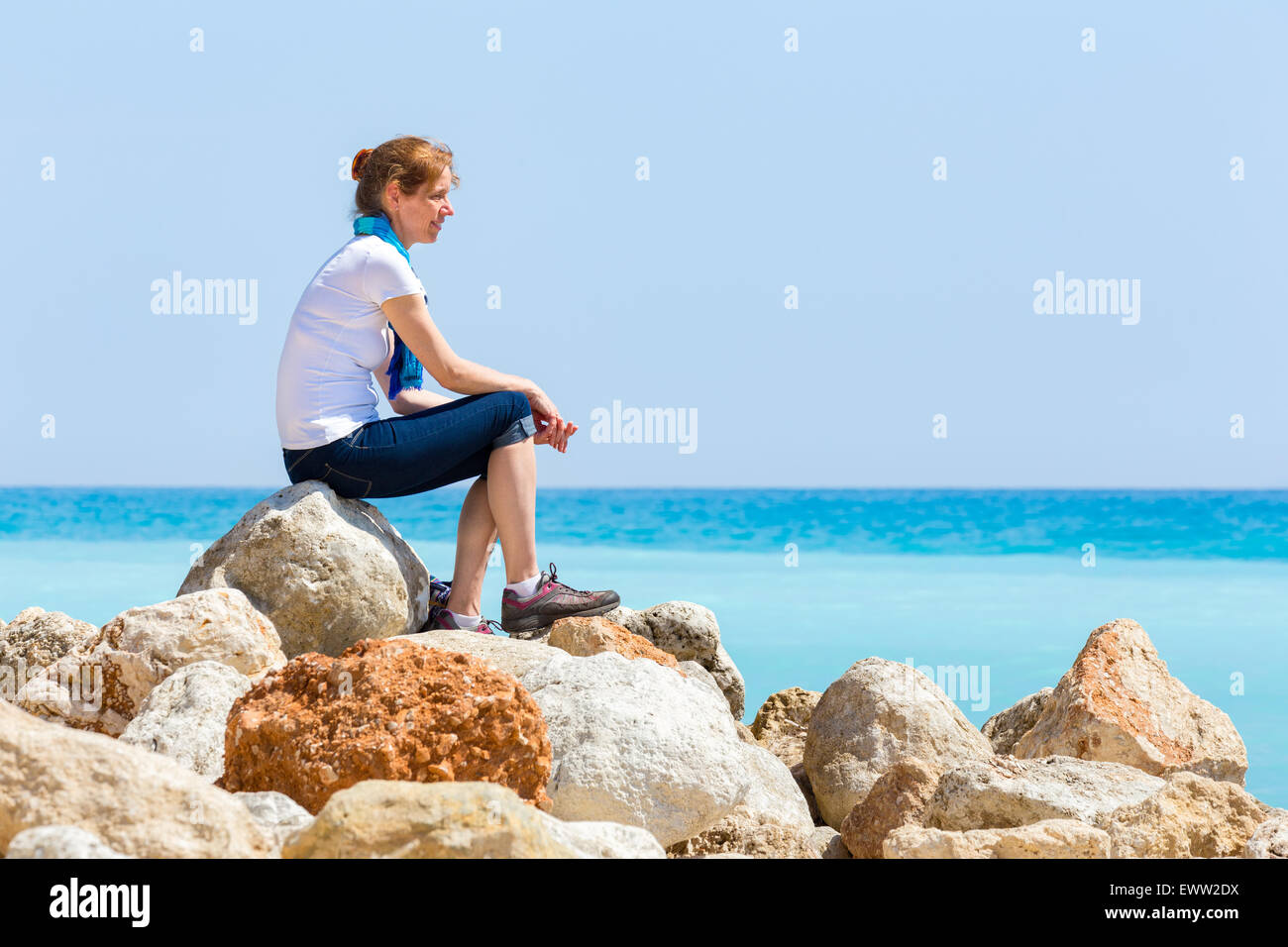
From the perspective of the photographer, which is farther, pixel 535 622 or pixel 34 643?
pixel 535 622

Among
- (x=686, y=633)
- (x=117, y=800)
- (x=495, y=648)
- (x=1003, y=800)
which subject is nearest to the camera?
(x=117, y=800)

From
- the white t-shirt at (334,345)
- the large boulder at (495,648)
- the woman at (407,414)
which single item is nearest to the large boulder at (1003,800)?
the large boulder at (495,648)

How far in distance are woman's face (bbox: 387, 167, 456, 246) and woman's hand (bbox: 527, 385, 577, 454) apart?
2.53 feet

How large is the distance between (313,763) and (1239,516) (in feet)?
97.7

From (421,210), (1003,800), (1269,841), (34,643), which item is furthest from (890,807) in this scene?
(34,643)

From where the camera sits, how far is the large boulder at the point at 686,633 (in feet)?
18.8

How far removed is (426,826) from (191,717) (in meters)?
1.58

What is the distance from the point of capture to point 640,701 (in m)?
3.51

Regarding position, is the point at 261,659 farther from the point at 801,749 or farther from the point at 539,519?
the point at 539,519

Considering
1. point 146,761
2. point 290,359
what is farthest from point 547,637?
point 146,761

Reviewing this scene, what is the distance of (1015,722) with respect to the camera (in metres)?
5.75

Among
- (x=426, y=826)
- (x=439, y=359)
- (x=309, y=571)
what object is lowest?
(x=426, y=826)

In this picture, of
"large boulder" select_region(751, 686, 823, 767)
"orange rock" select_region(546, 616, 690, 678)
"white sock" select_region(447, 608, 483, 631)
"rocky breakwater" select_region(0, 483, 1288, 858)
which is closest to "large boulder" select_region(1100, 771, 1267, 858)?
"rocky breakwater" select_region(0, 483, 1288, 858)

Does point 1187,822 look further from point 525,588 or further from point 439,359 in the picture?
point 439,359
